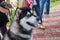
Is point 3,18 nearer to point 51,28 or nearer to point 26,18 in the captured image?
point 26,18

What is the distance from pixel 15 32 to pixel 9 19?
0.65 feet

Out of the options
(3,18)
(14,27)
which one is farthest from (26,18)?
(3,18)

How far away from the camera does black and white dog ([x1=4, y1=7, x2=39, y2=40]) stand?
7.77 feet

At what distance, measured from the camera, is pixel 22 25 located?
7.95 feet

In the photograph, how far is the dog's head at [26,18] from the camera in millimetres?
2359

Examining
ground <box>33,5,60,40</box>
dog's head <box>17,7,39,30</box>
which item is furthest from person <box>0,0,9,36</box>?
ground <box>33,5,60,40</box>

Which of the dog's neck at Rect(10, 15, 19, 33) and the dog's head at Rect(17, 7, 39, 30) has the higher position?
the dog's head at Rect(17, 7, 39, 30)

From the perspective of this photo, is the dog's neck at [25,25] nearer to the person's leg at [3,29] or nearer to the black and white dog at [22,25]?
the black and white dog at [22,25]

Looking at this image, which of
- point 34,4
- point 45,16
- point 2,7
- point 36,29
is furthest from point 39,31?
point 2,7

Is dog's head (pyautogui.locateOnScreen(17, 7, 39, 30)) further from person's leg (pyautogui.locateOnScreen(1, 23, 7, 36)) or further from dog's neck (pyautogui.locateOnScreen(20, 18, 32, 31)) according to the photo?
person's leg (pyautogui.locateOnScreen(1, 23, 7, 36))

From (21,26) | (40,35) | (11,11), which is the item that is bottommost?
(40,35)

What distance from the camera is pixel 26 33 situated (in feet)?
8.05

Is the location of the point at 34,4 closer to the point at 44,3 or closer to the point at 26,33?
the point at 44,3

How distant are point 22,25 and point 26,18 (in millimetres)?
127
